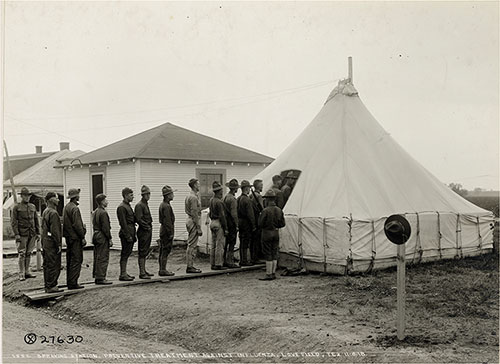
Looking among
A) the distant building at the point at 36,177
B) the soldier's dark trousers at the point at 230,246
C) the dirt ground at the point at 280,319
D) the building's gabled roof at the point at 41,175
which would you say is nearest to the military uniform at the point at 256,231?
the soldier's dark trousers at the point at 230,246

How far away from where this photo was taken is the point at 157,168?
17.1m

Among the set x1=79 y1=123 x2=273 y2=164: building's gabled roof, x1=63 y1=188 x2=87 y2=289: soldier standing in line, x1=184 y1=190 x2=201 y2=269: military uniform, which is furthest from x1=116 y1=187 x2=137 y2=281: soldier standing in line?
x1=79 y1=123 x2=273 y2=164: building's gabled roof

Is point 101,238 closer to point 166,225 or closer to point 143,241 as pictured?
point 143,241

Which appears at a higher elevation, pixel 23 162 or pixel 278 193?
pixel 23 162

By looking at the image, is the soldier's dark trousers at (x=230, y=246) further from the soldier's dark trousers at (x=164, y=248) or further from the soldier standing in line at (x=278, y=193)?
the soldier's dark trousers at (x=164, y=248)

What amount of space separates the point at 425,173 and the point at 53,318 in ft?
31.2

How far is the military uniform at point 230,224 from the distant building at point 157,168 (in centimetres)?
541

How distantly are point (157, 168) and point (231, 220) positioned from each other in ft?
19.5

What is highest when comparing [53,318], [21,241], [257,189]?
[257,189]

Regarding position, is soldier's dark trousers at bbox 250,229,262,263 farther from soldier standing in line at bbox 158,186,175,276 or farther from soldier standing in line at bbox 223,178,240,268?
soldier standing in line at bbox 158,186,175,276

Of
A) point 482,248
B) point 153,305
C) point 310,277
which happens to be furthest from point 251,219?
point 482,248

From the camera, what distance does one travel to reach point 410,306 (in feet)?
26.5

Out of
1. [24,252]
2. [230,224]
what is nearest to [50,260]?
[24,252]

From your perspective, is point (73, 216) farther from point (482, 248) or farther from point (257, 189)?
point (482, 248)
